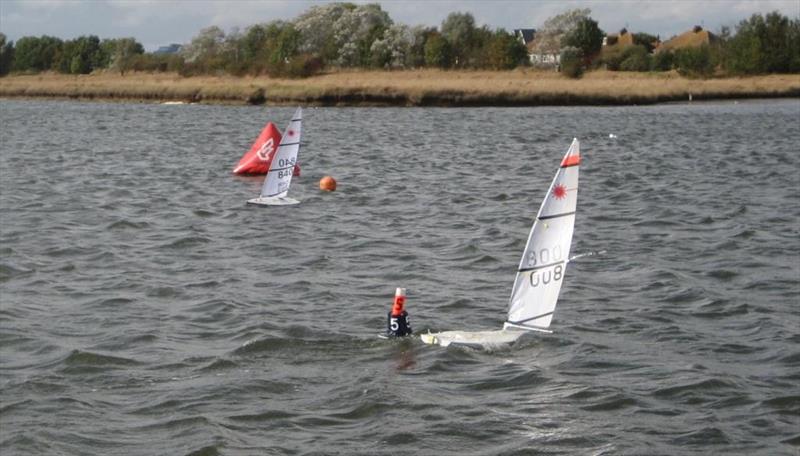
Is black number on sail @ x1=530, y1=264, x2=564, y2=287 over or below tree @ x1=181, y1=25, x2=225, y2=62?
below

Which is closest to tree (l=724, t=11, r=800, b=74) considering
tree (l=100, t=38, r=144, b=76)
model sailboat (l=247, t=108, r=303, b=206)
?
tree (l=100, t=38, r=144, b=76)

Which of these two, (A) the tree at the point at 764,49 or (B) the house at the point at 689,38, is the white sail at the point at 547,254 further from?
(B) the house at the point at 689,38

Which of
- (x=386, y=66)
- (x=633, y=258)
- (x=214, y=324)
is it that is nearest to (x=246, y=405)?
(x=214, y=324)

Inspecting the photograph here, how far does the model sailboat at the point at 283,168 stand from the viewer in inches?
1033

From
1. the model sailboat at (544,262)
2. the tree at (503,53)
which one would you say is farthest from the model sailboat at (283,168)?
the tree at (503,53)

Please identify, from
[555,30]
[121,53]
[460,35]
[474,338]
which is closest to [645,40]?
[555,30]

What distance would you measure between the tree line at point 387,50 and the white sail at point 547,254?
78.4 metres

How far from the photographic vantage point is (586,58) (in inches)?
4641

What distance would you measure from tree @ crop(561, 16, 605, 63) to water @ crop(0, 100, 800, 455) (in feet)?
278

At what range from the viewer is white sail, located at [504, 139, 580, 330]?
510 inches

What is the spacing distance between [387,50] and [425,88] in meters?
34.2

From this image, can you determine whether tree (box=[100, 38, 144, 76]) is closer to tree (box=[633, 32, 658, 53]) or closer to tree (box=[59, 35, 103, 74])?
tree (box=[59, 35, 103, 74])

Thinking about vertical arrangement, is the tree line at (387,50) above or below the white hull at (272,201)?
above

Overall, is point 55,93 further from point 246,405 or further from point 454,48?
point 246,405
